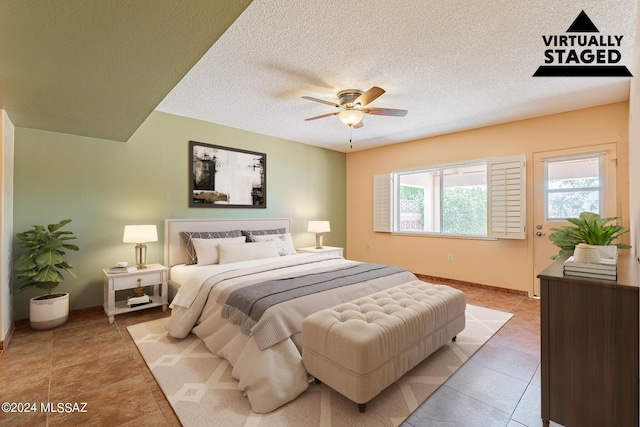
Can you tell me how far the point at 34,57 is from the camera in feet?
5.60

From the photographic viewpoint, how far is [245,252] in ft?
12.4

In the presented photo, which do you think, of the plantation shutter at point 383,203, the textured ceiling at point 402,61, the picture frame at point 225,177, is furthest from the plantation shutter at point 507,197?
the picture frame at point 225,177

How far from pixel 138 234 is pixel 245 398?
2421 mm

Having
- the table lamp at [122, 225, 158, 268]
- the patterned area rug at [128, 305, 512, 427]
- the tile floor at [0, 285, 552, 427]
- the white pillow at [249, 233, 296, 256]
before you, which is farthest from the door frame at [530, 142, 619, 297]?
the table lamp at [122, 225, 158, 268]

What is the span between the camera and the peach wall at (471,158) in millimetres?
3570

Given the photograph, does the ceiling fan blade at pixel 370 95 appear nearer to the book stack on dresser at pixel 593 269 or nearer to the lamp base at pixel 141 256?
the book stack on dresser at pixel 593 269

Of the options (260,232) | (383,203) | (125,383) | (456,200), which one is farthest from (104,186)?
(456,200)

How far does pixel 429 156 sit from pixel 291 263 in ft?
11.0

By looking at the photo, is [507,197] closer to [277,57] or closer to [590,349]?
[590,349]

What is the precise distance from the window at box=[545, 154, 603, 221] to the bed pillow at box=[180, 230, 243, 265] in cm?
454

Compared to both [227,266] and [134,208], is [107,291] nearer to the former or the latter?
[134,208]

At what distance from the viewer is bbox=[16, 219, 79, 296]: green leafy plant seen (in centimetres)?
281

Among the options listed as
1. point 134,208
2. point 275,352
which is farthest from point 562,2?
point 134,208

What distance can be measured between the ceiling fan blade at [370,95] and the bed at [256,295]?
180 cm
